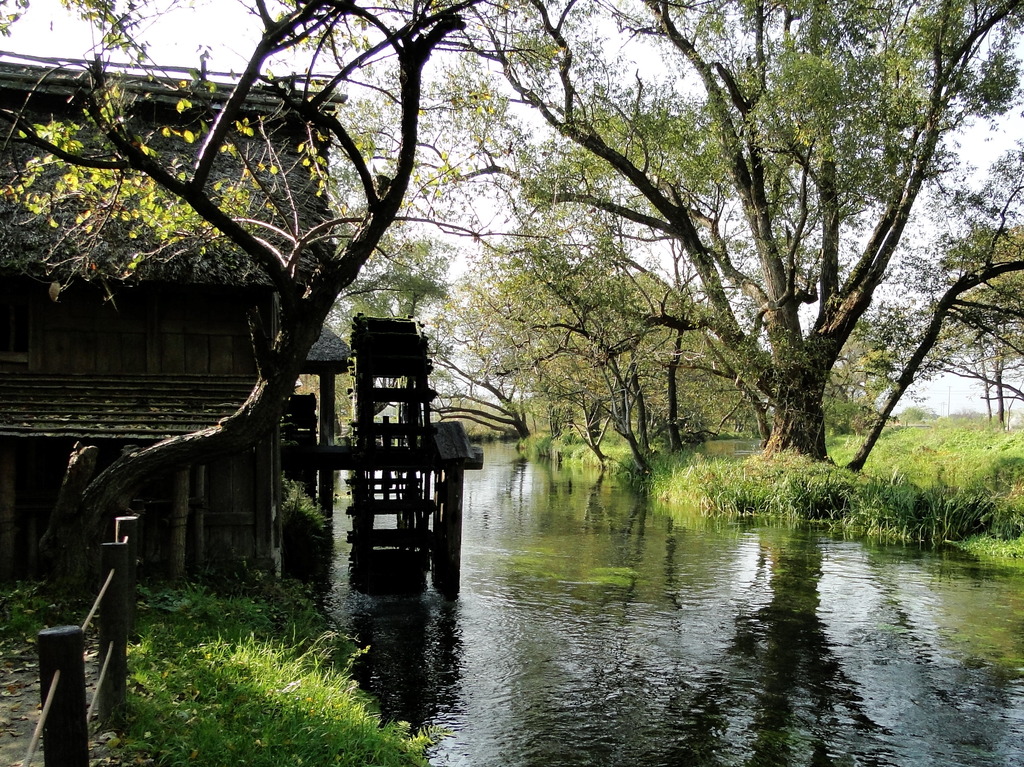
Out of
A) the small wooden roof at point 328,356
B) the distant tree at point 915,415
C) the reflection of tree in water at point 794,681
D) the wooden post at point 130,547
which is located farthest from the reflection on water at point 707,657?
the distant tree at point 915,415

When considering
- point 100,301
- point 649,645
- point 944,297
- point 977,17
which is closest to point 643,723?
point 649,645

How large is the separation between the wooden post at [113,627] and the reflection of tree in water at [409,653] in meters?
2.56

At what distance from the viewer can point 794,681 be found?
7.64 metres

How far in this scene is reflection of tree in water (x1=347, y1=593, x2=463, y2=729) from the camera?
6.99m

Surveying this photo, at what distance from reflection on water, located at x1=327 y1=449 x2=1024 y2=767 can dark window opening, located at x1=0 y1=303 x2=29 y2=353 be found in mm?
4709

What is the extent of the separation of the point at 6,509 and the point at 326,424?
8249mm

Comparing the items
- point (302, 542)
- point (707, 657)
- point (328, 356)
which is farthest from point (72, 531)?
point (328, 356)

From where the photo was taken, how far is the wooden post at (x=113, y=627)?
4.46 meters

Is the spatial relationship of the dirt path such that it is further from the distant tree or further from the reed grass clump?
the distant tree

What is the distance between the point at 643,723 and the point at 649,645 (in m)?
2.05

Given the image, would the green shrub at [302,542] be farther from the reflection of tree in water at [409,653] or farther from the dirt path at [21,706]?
the dirt path at [21,706]

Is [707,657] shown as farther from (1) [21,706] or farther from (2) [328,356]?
(2) [328,356]

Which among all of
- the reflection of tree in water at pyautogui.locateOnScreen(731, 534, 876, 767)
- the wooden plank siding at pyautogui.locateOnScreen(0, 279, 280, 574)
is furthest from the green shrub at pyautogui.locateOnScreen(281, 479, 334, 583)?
the reflection of tree in water at pyautogui.locateOnScreen(731, 534, 876, 767)

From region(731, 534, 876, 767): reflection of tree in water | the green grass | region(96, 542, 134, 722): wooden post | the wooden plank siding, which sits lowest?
region(731, 534, 876, 767): reflection of tree in water
